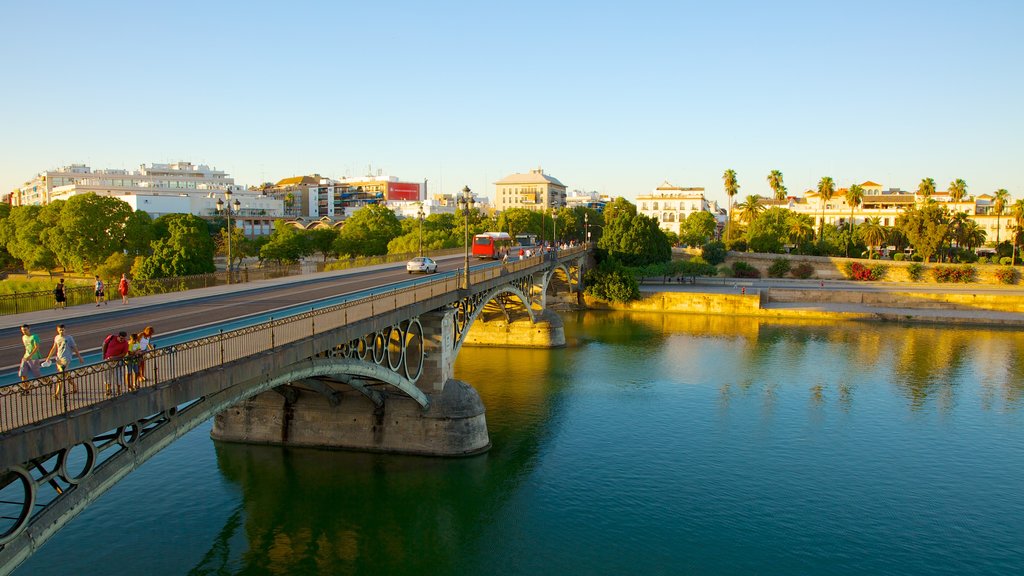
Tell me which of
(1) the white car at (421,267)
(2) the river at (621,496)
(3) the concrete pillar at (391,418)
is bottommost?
(2) the river at (621,496)

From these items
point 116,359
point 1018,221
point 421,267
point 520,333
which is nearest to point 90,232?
point 421,267

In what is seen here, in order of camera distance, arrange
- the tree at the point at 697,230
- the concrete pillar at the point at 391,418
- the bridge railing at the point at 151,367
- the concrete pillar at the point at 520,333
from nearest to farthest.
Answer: the bridge railing at the point at 151,367 < the concrete pillar at the point at 391,418 < the concrete pillar at the point at 520,333 < the tree at the point at 697,230

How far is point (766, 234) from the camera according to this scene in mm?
106250

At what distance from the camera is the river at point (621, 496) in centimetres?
2144

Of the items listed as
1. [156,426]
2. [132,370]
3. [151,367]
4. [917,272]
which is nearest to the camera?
[132,370]

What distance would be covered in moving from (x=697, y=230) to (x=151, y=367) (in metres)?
129

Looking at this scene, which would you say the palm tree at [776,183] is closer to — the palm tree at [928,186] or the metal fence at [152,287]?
the palm tree at [928,186]

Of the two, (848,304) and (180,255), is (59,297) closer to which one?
(180,255)

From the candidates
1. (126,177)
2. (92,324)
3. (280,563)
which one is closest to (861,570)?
(280,563)

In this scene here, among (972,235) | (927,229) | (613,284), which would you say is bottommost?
(613,284)

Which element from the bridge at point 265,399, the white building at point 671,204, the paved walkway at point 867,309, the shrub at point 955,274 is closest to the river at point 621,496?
the bridge at point 265,399

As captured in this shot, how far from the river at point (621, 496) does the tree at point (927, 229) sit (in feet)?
177

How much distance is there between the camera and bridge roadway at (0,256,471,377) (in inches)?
725

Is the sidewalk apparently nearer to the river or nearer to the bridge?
the bridge
